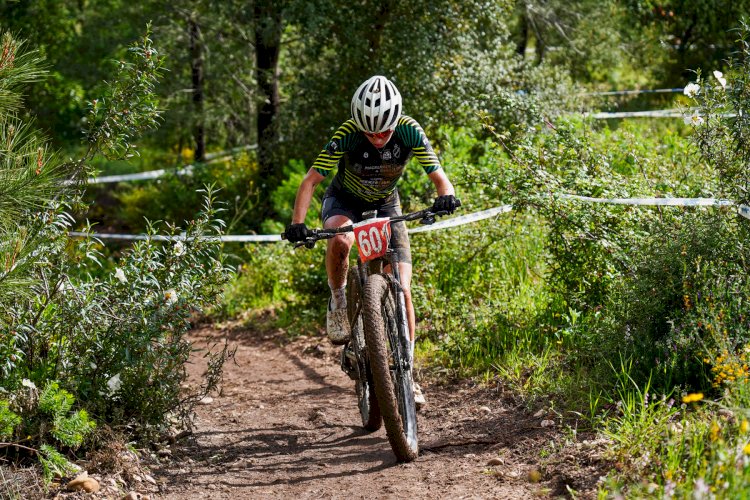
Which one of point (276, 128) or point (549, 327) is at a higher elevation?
point (276, 128)

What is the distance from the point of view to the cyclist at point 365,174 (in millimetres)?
5141

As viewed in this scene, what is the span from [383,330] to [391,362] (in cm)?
35

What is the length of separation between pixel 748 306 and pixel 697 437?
108 centimetres

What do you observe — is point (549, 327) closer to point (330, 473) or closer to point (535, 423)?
point (535, 423)

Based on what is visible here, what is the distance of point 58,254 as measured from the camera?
16.4 ft

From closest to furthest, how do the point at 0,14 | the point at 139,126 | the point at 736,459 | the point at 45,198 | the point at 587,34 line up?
the point at 736,459 < the point at 45,198 < the point at 139,126 < the point at 0,14 < the point at 587,34

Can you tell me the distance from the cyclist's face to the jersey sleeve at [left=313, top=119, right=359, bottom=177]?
10cm

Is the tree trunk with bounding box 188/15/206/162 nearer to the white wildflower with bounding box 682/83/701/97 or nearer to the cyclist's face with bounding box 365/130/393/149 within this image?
the cyclist's face with bounding box 365/130/393/149

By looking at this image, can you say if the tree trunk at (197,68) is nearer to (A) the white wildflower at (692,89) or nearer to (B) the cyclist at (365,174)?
(B) the cyclist at (365,174)

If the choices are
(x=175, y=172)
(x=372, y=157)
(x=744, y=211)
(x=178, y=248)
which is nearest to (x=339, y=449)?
(x=178, y=248)

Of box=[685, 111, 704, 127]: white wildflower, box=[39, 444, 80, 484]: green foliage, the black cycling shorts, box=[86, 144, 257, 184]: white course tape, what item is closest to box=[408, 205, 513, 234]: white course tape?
the black cycling shorts

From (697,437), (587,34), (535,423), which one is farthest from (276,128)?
(697,437)

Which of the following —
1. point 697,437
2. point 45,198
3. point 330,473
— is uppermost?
point 45,198

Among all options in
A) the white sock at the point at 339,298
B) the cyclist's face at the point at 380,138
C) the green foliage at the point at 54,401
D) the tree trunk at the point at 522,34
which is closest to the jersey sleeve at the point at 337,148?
the cyclist's face at the point at 380,138
